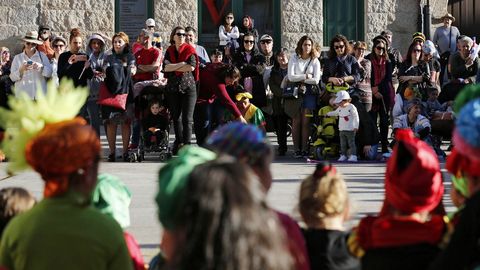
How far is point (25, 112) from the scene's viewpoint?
15.5 feet

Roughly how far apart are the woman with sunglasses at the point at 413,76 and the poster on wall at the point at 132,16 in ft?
18.6

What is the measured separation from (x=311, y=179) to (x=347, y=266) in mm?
403

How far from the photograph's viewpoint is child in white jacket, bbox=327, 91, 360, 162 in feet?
50.6

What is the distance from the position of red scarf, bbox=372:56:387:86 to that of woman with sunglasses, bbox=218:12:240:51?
9.48ft

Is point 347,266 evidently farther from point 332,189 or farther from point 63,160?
point 63,160

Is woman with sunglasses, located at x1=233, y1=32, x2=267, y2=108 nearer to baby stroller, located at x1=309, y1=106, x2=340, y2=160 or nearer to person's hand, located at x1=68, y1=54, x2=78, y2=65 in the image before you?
baby stroller, located at x1=309, y1=106, x2=340, y2=160

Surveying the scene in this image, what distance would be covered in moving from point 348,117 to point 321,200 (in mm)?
10337

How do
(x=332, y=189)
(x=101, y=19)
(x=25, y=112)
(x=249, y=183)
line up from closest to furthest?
(x=249, y=183)
(x=25, y=112)
(x=332, y=189)
(x=101, y=19)

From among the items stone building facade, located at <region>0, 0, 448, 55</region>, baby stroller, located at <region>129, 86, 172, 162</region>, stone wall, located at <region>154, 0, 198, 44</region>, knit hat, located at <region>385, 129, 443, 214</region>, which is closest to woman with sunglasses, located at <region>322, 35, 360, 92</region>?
baby stroller, located at <region>129, 86, 172, 162</region>

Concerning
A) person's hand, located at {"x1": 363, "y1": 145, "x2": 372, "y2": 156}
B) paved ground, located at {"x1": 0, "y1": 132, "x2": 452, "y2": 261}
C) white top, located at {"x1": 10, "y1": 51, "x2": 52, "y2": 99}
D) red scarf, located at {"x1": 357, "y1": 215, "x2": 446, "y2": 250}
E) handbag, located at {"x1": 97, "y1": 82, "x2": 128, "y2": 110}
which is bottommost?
paved ground, located at {"x1": 0, "y1": 132, "x2": 452, "y2": 261}

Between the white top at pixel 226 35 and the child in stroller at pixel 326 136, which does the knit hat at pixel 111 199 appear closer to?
the child in stroller at pixel 326 136

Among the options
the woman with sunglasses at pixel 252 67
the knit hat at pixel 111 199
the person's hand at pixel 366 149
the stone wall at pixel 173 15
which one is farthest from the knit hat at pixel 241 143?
the stone wall at pixel 173 15

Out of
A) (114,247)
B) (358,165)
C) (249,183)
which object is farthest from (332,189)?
(358,165)

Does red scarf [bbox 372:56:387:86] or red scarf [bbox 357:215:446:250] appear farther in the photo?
red scarf [bbox 372:56:387:86]
